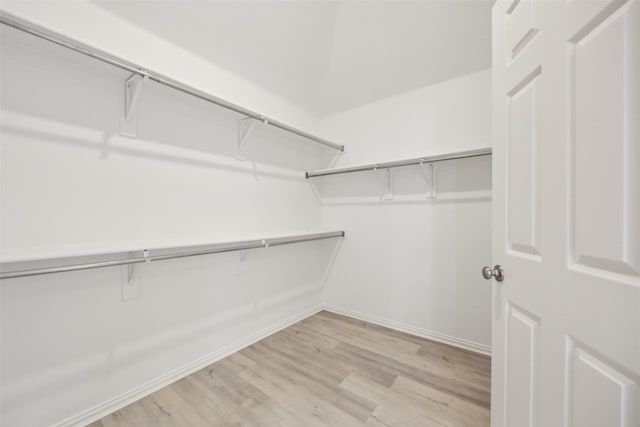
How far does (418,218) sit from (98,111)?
2312mm

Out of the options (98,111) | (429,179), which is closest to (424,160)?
(429,179)

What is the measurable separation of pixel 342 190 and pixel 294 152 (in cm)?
65

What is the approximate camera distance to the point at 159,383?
5.11ft

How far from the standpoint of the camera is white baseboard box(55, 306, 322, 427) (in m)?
1.29

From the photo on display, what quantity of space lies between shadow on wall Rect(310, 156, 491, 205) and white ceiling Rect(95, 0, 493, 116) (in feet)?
2.42

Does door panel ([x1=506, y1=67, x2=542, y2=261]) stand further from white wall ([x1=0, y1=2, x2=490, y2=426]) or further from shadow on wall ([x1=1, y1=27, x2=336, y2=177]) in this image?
shadow on wall ([x1=1, y1=27, x2=336, y2=177])

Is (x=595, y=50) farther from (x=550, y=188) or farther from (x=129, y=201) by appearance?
(x=129, y=201)

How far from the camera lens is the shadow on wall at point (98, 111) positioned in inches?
45.1

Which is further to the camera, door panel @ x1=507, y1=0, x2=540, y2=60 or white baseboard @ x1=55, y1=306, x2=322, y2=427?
white baseboard @ x1=55, y1=306, x2=322, y2=427

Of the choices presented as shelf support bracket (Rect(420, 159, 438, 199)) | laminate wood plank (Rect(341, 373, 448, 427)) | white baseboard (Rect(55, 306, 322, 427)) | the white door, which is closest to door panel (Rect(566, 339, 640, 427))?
the white door

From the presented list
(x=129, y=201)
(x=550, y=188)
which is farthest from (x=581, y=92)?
(x=129, y=201)

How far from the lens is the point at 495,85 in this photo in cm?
107

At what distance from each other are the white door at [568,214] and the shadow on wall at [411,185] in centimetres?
106

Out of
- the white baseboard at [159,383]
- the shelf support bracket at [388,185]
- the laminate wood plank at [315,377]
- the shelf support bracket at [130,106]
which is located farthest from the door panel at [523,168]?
the white baseboard at [159,383]
